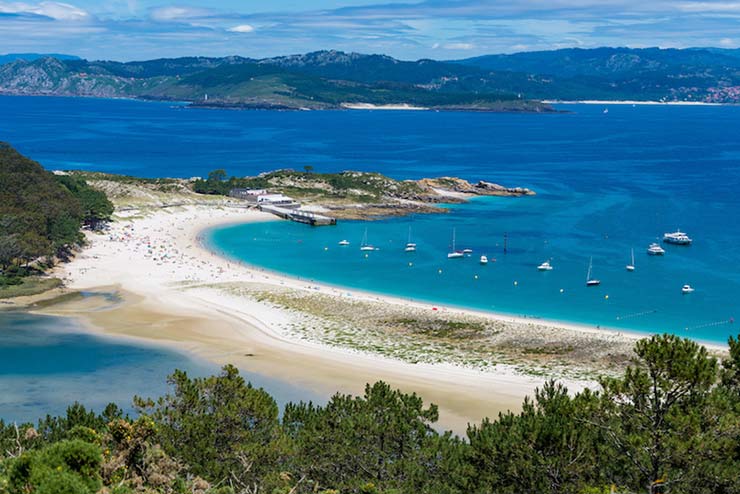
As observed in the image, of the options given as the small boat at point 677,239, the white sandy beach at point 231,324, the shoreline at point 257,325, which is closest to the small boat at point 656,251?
the small boat at point 677,239

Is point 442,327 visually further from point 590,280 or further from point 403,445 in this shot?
point 403,445

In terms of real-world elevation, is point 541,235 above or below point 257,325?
above

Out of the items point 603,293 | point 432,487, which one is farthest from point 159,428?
point 603,293

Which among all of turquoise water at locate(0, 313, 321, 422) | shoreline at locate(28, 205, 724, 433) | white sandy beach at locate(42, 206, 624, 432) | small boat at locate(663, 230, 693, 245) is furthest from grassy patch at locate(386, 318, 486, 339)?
small boat at locate(663, 230, 693, 245)

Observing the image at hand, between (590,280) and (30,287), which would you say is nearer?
(30,287)

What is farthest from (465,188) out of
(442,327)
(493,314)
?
(442,327)

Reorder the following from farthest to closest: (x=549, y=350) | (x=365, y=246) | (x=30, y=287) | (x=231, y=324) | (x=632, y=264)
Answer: (x=365, y=246), (x=632, y=264), (x=30, y=287), (x=231, y=324), (x=549, y=350)

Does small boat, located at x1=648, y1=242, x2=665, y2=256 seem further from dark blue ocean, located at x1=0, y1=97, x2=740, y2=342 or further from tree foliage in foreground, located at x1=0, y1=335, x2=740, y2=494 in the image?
tree foliage in foreground, located at x1=0, y1=335, x2=740, y2=494
